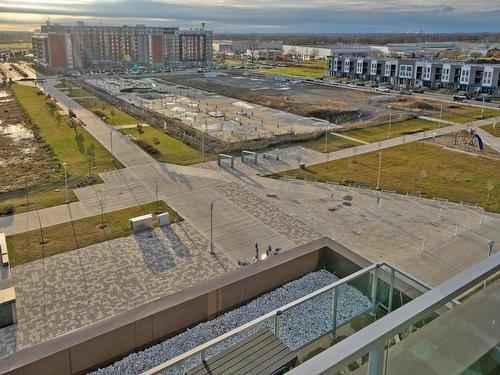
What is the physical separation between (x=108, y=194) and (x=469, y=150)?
28477 millimetres

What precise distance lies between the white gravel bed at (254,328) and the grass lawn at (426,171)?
61.0ft

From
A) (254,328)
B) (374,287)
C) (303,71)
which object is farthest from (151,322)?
(303,71)

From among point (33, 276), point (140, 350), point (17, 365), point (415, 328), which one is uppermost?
point (415, 328)

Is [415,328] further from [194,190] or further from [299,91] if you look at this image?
[299,91]

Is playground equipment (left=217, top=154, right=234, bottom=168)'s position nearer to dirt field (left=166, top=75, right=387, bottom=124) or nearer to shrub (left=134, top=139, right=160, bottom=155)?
shrub (left=134, top=139, right=160, bottom=155)

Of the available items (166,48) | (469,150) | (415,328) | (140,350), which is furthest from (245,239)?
(166,48)

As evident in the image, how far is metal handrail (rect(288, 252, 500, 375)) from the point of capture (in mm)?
1983

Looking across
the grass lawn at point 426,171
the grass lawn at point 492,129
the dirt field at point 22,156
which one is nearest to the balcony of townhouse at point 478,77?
the grass lawn at point 492,129

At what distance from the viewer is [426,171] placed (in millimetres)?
30281

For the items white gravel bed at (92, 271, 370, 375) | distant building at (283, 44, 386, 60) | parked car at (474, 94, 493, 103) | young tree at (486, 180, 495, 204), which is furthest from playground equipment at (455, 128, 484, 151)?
distant building at (283, 44, 386, 60)

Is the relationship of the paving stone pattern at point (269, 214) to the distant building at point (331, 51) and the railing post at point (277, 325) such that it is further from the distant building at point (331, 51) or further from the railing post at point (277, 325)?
the distant building at point (331, 51)

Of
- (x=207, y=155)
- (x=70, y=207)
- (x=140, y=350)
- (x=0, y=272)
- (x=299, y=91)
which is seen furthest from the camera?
(x=299, y=91)

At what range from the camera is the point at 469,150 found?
35938mm

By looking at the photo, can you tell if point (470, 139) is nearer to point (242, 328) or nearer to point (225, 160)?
point (225, 160)
